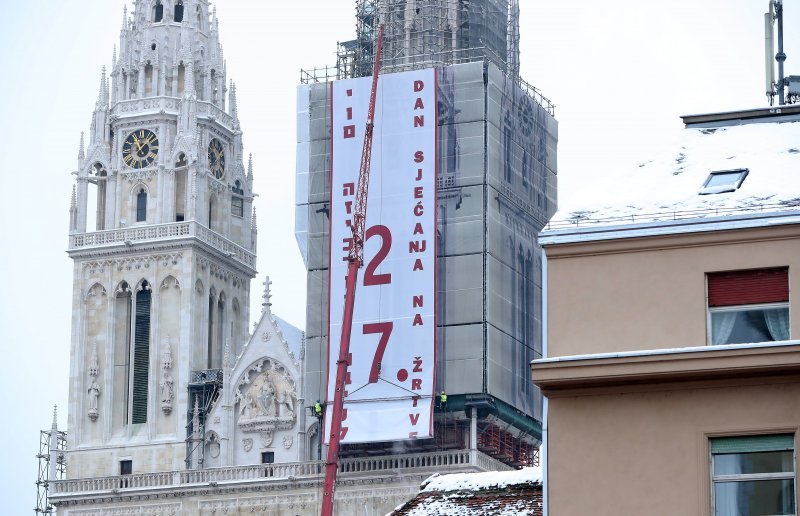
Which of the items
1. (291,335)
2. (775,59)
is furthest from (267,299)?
(775,59)

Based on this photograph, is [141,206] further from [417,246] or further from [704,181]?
[704,181]

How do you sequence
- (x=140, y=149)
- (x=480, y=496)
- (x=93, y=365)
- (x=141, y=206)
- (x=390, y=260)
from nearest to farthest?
(x=480, y=496) < (x=390, y=260) < (x=93, y=365) < (x=141, y=206) < (x=140, y=149)

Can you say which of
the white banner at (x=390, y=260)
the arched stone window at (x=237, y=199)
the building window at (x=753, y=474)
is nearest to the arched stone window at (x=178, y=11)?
the arched stone window at (x=237, y=199)

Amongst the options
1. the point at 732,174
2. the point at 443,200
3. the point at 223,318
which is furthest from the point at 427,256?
the point at 732,174

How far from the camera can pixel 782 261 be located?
89.9 ft

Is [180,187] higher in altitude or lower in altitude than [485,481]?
higher

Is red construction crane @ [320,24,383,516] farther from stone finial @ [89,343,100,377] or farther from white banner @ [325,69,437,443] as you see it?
stone finial @ [89,343,100,377]

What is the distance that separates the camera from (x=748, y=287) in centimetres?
2750

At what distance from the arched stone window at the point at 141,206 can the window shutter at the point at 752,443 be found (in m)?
76.7

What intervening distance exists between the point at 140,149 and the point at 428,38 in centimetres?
1396

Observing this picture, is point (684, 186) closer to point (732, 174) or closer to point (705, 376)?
point (732, 174)

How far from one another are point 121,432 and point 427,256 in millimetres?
16140

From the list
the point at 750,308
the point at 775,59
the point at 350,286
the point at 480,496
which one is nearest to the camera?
the point at 750,308

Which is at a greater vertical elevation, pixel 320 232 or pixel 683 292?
pixel 320 232
